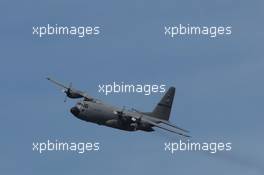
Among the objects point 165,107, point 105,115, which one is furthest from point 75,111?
point 165,107

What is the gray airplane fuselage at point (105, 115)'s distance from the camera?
11662 cm

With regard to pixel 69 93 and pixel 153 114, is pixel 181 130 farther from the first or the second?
pixel 69 93

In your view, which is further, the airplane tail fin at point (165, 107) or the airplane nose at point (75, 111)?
the airplane tail fin at point (165, 107)

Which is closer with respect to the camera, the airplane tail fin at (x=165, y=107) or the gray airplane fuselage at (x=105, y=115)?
the gray airplane fuselage at (x=105, y=115)

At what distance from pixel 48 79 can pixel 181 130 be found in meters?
27.6

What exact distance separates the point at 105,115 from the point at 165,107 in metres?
11.5

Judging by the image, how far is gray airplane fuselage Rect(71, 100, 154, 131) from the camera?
11662cm

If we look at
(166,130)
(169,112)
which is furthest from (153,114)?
(166,130)

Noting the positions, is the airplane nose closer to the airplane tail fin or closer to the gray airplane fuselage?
the gray airplane fuselage

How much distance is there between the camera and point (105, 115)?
11750cm

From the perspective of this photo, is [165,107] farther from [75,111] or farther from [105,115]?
[75,111]

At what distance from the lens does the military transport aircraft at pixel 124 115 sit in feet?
383

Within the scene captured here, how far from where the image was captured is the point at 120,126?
11912 cm

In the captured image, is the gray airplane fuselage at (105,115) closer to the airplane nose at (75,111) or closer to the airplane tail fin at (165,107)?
the airplane nose at (75,111)
